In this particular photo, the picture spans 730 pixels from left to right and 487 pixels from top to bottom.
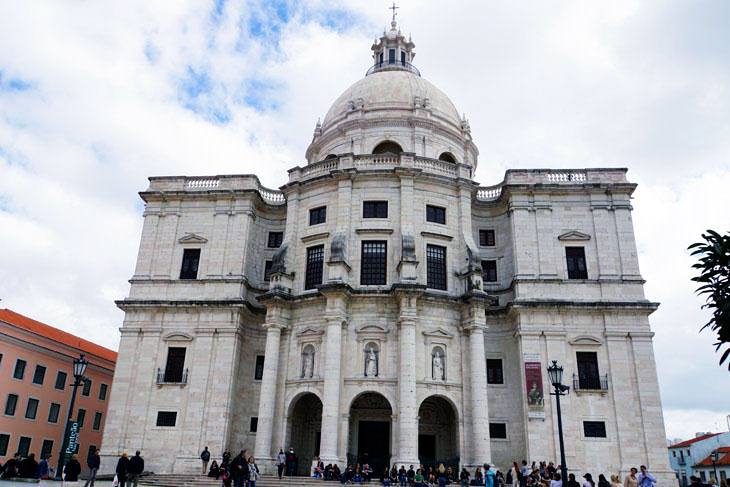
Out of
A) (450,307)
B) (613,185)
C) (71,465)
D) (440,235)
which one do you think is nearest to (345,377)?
(450,307)

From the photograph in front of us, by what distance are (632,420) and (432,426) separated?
33.2ft

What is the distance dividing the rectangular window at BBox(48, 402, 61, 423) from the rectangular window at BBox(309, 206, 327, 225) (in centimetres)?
2360

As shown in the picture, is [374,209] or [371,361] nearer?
[371,361]

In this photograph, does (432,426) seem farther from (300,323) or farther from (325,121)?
(325,121)

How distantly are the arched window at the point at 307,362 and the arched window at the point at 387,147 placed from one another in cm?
1505

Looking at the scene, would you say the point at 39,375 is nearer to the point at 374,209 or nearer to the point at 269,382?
the point at 269,382

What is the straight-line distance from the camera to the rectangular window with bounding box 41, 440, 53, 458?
38812mm

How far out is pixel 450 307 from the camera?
3059 cm

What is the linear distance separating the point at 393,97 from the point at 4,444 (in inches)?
1343

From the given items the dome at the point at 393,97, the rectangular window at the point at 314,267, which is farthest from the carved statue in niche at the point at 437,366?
the dome at the point at 393,97

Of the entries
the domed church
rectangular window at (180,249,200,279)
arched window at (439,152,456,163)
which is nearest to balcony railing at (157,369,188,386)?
the domed church

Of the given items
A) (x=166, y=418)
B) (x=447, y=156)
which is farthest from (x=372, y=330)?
(x=447, y=156)

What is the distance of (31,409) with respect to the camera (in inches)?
1517

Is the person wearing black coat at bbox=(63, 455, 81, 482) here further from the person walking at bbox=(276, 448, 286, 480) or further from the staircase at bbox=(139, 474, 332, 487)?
the person walking at bbox=(276, 448, 286, 480)
